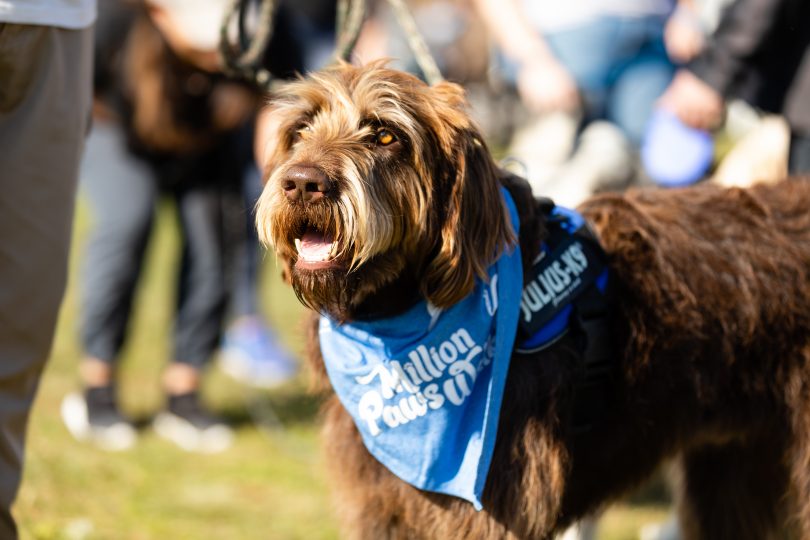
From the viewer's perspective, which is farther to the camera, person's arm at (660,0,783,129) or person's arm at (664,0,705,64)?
person's arm at (664,0,705,64)

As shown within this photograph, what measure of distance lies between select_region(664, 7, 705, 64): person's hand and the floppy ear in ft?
7.66

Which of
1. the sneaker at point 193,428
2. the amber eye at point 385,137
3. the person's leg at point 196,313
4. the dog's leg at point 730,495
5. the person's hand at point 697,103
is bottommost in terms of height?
the sneaker at point 193,428

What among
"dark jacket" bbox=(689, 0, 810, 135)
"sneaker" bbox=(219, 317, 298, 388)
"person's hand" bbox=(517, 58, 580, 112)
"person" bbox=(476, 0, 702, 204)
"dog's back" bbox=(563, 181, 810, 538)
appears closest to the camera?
"dog's back" bbox=(563, 181, 810, 538)

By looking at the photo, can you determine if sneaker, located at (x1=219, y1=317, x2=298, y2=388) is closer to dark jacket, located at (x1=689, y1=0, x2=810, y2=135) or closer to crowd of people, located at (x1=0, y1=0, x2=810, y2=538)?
crowd of people, located at (x1=0, y1=0, x2=810, y2=538)

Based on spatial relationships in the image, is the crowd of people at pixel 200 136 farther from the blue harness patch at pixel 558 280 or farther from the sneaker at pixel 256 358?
the blue harness patch at pixel 558 280

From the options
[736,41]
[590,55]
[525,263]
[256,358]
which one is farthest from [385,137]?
[256,358]

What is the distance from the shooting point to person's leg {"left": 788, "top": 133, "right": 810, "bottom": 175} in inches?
130

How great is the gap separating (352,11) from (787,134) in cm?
182

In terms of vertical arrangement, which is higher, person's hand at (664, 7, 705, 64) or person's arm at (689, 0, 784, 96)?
person's arm at (689, 0, 784, 96)

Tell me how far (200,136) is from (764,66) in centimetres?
253

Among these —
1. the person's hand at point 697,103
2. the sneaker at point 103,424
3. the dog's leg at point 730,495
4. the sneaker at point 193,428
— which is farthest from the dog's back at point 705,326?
the sneaker at point 103,424

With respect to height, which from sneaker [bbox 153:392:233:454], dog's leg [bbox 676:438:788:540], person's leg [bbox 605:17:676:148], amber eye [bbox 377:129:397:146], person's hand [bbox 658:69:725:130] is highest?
amber eye [bbox 377:129:397:146]

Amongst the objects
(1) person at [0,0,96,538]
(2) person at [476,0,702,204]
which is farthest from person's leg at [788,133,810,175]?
(1) person at [0,0,96,538]

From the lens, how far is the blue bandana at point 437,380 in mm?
2367
